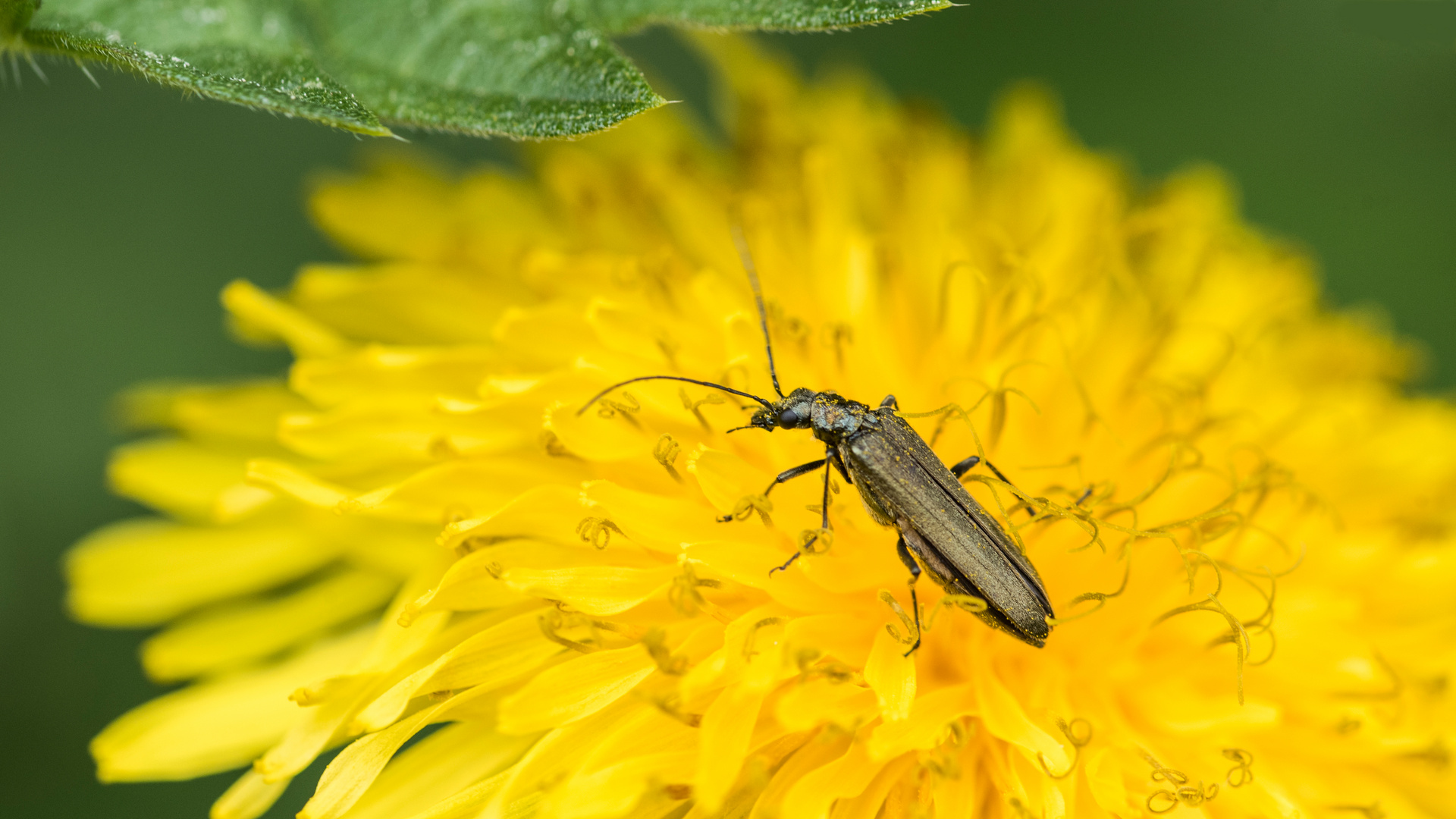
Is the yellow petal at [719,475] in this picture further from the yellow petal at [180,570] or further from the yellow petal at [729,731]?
the yellow petal at [180,570]

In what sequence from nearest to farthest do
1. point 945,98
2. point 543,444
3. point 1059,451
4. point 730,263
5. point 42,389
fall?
point 543,444
point 1059,451
point 730,263
point 42,389
point 945,98

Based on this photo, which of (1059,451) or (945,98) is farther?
(945,98)

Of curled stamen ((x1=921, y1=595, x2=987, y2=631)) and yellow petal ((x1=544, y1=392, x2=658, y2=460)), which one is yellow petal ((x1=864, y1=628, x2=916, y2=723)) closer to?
curled stamen ((x1=921, y1=595, x2=987, y2=631))

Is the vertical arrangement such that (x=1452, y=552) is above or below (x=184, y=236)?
below

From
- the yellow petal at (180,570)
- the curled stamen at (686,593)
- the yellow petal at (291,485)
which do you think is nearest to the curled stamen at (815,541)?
the curled stamen at (686,593)

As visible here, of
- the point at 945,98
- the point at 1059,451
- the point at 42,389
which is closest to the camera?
the point at 1059,451

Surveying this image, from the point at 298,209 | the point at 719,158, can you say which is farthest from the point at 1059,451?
the point at 298,209

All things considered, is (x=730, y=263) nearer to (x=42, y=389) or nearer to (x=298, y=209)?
(x=298, y=209)
